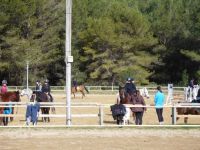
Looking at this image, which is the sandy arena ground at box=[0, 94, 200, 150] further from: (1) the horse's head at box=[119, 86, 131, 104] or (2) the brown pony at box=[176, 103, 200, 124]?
(1) the horse's head at box=[119, 86, 131, 104]

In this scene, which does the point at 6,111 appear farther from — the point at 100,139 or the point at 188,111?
the point at 188,111

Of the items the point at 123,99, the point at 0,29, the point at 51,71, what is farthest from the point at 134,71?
the point at 123,99

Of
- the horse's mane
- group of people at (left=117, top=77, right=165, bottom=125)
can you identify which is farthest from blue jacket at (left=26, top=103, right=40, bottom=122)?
group of people at (left=117, top=77, right=165, bottom=125)

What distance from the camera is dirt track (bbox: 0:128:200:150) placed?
17172 millimetres

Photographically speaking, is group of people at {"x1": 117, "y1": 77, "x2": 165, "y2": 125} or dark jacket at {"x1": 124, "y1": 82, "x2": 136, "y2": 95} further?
dark jacket at {"x1": 124, "y1": 82, "x2": 136, "y2": 95}

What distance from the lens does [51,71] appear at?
6850 cm

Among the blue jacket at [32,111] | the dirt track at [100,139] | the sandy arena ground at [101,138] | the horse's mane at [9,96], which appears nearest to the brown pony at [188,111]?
the sandy arena ground at [101,138]

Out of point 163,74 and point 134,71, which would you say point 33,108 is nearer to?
point 134,71

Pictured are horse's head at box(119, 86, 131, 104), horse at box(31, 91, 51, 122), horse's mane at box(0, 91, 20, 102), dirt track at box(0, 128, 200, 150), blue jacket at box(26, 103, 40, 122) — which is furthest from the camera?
horse at box(31, 91, 51, 122)

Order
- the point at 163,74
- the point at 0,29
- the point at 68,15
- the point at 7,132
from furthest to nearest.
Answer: the point at 163,74 < the point at 0,29 < the point at 68,15 < the point at 7,132

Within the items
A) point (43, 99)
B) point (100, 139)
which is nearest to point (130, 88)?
point (43, 99)

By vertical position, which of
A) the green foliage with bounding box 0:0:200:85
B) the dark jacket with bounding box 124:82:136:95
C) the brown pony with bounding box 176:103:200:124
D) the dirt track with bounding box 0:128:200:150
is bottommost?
the dirt track with bounding box 0:128:200:150

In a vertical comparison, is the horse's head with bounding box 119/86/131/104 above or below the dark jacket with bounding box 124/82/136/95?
below

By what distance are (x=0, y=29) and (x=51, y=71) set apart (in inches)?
415
